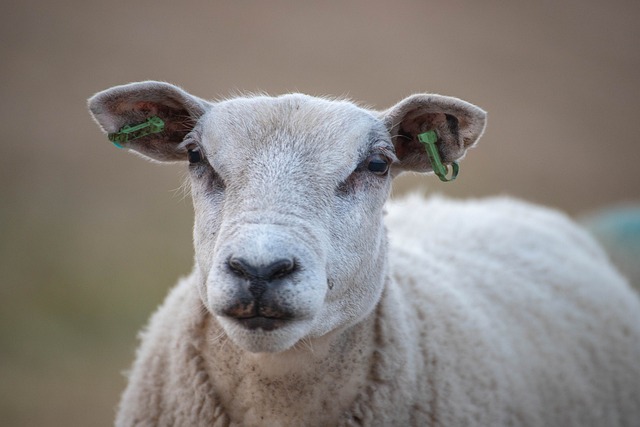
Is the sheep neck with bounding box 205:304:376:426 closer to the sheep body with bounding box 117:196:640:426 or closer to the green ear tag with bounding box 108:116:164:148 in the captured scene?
the sheep body with bounding box 117:196:640:426

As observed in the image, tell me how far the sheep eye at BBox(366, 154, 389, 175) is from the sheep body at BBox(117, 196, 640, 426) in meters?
0.74

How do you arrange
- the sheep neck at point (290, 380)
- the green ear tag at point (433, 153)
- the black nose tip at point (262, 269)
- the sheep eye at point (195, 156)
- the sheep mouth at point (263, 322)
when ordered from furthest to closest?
the green ear tag at point (433, 153) → the sheep eye at point (195, 156) → the sheep neck at point (290, 380) → the sheep mouth at point (263, 322) → the black nose tip at point (262, 269)

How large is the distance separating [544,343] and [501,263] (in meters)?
0.70

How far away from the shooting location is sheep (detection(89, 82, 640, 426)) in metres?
2.99

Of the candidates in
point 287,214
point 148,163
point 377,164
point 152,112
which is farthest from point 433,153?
point 148,163

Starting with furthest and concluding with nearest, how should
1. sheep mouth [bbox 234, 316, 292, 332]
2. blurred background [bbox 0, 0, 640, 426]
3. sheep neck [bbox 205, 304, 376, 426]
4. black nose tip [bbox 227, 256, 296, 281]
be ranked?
blurred background [bbox 0, 0, 640, 426], sheep neck [bbox 205, 304, 376, 426], sheep mouth [bbox 234, 316, 292, 332], black nose tip [bbox 227, 256, 296, 281]

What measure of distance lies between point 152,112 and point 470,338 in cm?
226

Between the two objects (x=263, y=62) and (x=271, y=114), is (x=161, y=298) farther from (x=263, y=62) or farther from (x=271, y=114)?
(x=263, y=62)

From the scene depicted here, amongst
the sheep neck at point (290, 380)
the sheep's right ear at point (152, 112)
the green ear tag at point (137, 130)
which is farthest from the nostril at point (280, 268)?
the green ear tag at point (137, 130)

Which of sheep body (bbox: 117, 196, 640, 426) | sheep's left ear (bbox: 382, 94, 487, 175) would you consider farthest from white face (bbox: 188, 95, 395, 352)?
sheep body (bbox: 117, 196, 640, 426)

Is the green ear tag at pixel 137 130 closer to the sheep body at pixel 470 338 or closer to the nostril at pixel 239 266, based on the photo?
the sheep body at pixel 470 338

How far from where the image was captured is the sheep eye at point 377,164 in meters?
3.54

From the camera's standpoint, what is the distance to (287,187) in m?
3.19

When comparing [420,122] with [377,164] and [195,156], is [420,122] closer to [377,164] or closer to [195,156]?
[377,164]
